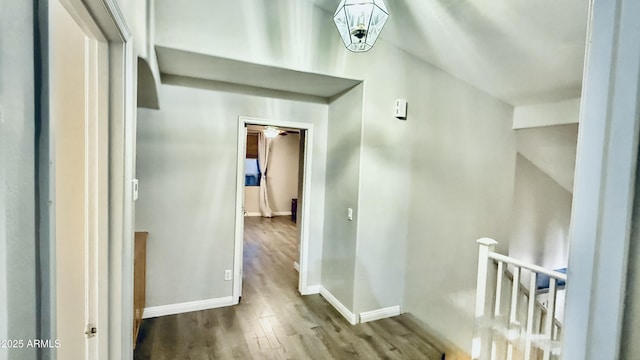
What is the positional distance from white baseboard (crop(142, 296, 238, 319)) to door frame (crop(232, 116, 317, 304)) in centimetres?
11

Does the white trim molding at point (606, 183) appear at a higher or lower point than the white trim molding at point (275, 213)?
higher

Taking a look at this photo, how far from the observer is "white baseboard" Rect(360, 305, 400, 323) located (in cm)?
301

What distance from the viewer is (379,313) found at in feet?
10.2

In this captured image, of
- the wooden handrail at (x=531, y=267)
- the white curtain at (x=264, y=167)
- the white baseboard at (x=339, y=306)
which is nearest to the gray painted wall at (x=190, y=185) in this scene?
the white baseboard at (x=339, y=306)

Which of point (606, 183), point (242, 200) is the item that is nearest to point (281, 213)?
point (242, 200)

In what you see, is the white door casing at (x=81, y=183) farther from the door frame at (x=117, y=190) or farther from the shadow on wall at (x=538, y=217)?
the shadow on wall at (x=538, y=217)

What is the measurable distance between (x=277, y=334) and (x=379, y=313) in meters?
1.07

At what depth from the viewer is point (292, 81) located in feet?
9.69

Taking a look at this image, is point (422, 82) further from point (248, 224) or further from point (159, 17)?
point (248, 224)

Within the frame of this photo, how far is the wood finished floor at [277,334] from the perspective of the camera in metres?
2.46

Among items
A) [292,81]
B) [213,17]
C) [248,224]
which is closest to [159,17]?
[213,17]

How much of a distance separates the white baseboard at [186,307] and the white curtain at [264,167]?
560 centimetres

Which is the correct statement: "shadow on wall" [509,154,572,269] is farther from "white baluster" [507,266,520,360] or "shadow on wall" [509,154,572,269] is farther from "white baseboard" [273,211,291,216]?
"white baseboard" [273,211,291,216]

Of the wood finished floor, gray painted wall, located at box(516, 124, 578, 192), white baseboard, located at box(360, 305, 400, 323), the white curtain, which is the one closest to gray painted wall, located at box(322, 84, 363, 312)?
white baseboard, located at box(360, 305, 400, 323)
